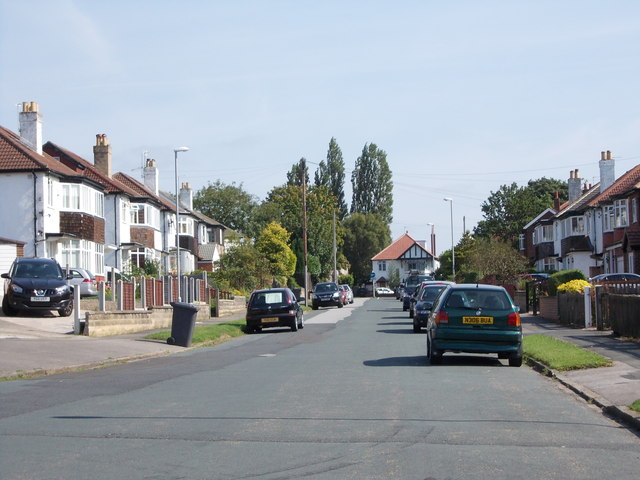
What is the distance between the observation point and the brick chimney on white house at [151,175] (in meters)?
73.8

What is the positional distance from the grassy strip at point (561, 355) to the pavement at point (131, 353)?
0.74ft

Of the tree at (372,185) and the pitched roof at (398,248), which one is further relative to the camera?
the pitched roof at (398,248)

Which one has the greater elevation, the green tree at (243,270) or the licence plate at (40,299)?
the green tree at (243,270)

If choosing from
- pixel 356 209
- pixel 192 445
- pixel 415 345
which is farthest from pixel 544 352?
pixel 356 209

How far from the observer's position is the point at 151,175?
244 ft

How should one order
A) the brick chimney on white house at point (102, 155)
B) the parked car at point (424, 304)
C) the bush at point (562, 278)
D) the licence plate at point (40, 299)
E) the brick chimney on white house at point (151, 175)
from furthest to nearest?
the brick chimney on white house at point (151, 175), the brick chimney on white house at point (102, 155), the bush at point (562, 278), the licence plate at point (40, 299), the parked car at point (424, 304)

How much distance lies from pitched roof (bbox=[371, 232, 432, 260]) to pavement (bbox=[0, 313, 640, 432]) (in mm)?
100603

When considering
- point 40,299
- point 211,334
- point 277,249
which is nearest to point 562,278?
point 211,334

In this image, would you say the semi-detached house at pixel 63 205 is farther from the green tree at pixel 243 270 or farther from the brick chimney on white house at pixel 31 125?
the green tree at pixel 243 270

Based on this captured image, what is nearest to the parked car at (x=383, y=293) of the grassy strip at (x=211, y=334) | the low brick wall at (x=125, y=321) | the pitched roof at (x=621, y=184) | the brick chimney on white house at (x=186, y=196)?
the brick chimney on white house at (x=186, y=196)

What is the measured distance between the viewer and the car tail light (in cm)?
1745

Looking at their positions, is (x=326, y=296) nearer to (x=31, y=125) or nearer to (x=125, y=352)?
(x=31, y=125)

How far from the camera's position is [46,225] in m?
44.4

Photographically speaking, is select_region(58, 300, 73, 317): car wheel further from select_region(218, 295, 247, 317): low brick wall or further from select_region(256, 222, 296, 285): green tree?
select_region(256, 222, 296, 285): green tree
